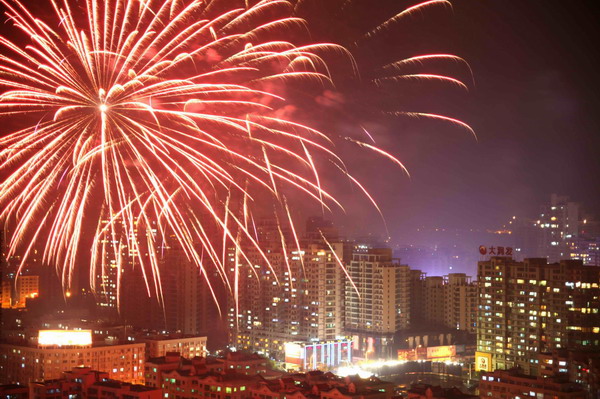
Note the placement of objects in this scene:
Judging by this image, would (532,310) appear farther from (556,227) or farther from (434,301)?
(434,301)

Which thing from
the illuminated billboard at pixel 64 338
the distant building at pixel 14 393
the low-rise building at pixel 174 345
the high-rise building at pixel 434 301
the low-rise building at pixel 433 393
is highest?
the high-rise building at pixel 434 301

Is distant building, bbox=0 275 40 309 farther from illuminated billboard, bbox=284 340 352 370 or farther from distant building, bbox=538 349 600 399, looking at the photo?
distant building, bbox=538 349 600 399

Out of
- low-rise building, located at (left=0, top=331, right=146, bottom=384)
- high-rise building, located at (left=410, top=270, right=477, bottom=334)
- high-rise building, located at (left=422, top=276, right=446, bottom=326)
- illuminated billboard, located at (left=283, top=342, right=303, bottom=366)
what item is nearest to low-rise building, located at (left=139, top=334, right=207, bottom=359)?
low-rise building, located at (left=0, top=331, right=146, bottom=384)

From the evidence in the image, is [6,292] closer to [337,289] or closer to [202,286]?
[202,286]

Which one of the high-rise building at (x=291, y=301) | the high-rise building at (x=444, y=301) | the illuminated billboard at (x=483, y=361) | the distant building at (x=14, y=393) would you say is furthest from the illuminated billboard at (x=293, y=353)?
the distant building at (x=14, y=393)

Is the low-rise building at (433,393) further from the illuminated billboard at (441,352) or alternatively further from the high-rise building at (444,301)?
the high-rise building at (444,301)

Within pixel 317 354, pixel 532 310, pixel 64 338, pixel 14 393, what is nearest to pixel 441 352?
pixel 317 354
